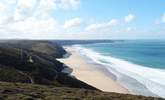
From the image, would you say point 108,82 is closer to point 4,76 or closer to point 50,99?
point 4,76

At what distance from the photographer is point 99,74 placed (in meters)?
89.5

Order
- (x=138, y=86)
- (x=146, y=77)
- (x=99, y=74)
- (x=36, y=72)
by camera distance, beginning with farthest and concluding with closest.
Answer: (x=99, y=74) < (x=146, y=77) < (x=138, y=86) < (x=36, y=72)

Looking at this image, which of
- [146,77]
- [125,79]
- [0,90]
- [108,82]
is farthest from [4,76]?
[146,77]

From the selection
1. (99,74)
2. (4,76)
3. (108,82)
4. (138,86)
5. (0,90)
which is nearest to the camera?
(0,90)

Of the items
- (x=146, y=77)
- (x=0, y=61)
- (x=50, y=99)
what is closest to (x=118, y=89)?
(x=146, y=77)

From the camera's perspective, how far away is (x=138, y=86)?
69.4m

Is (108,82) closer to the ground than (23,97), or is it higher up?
closer to the ground

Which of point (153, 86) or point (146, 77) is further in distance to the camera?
point (146, 77)

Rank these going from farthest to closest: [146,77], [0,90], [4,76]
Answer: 1. [146,77]
2. [4,76]
3. [0,90]

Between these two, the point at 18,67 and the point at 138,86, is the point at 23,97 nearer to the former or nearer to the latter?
the point at 18,67

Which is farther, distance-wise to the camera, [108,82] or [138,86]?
[108,82]

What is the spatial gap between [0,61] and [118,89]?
25902 mm

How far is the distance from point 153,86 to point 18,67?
96.1 feet

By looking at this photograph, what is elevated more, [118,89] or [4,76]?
[4,76]
